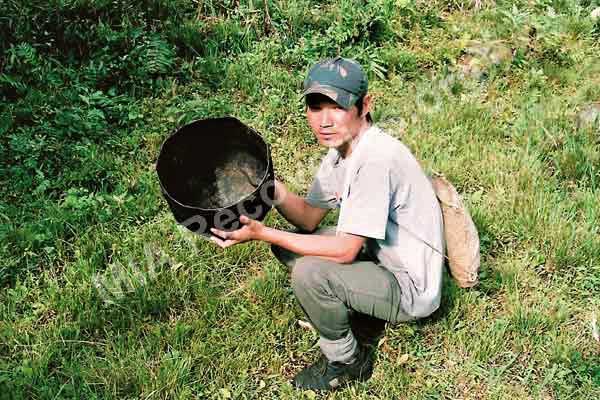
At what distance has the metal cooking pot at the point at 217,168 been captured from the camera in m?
3.09

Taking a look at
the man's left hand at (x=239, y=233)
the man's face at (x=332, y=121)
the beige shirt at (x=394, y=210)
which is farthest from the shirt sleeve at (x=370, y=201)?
the man's left hand at (x=239, y=233)

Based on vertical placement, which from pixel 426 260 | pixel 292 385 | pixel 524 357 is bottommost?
pixel 292 385

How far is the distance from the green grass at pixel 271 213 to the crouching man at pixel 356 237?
0.34m

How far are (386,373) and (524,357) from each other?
0.69 metres

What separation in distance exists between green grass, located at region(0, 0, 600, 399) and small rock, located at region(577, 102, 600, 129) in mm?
54

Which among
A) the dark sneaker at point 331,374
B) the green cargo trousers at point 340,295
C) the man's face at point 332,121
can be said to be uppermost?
the man's face at point 332,121

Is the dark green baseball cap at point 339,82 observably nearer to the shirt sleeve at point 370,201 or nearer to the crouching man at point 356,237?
Answer: the crouching man at point 356,237

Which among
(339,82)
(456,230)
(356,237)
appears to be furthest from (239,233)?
(456,230)

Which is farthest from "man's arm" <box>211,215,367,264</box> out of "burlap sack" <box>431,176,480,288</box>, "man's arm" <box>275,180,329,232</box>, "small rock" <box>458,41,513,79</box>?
"small rock" <box>458,41,513,79</box>

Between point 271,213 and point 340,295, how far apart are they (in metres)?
→ 1.13

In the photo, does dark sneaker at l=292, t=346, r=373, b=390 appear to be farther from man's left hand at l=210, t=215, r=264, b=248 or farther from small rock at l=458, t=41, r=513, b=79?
small rock at l=458, t=41, r=513, b=79

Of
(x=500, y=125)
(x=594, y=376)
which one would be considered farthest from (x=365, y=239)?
(x=500, y=125)

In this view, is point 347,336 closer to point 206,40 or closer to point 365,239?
point 365,239

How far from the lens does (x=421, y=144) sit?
465 centimetres
